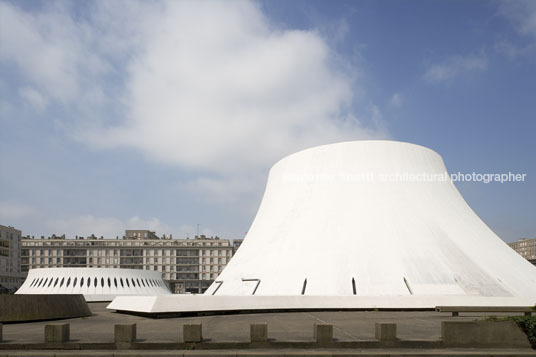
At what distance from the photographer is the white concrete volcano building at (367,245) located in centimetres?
1962

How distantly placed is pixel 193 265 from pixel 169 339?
288 ft

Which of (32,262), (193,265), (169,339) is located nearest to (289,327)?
(169,339)

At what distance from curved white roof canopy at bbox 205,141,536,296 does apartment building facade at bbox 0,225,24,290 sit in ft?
211

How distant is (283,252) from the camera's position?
2519 centimetres

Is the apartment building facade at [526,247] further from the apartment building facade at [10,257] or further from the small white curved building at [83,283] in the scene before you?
the apartment building facade at [10,257]

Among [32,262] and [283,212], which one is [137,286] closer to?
[283,212]

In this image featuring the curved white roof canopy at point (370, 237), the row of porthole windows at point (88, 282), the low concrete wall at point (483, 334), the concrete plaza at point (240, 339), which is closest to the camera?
the concrete plaza at point (240, 339)

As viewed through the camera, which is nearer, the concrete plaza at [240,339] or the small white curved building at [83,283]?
the concrete plaza at [240,339]

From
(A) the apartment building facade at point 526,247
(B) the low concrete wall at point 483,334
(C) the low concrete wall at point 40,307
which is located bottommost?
(A) the apartment building facade at point 526,247

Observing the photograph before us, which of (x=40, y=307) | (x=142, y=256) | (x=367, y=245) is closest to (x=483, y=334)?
(x=40, y=307)

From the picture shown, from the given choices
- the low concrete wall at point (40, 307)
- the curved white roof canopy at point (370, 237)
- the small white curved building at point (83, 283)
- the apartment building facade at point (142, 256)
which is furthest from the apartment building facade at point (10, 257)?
the low concrete wall at point (40, 307)

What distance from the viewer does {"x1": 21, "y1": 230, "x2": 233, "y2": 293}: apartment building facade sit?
94.4 meters

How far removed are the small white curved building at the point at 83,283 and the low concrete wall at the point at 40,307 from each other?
29.1m

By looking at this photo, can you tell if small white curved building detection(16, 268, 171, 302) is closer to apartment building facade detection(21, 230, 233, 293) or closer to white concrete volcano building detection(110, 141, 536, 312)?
white concrete volcano building detection(110, 141, 536, 312)
